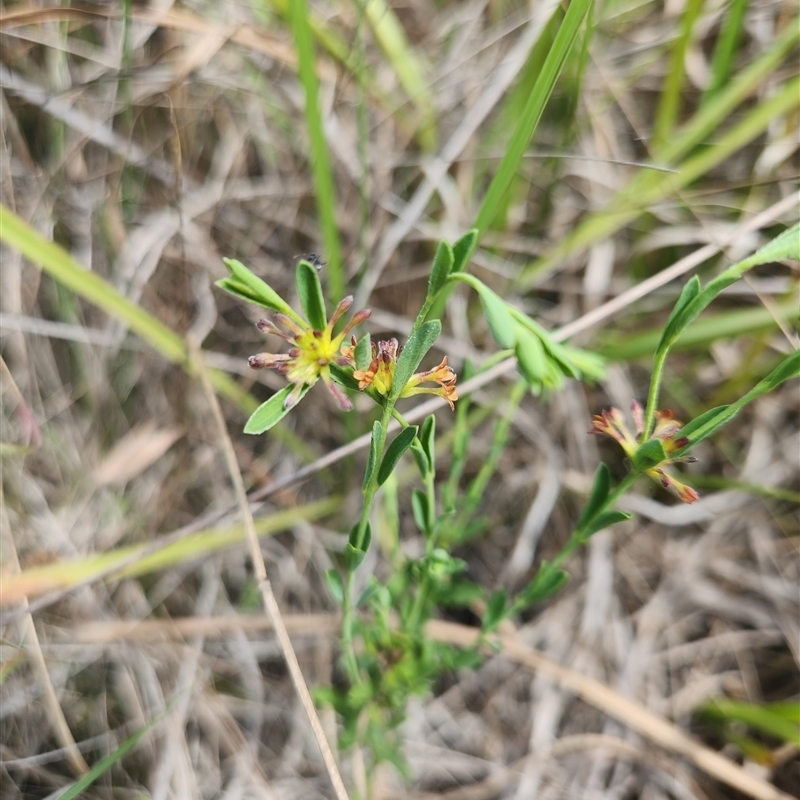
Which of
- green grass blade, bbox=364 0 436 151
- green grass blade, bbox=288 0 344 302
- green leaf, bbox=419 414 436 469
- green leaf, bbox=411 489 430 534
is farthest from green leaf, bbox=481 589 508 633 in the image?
green grass blade, bbox=364 0 436 151

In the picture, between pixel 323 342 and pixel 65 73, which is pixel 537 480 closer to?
pixel 323 342

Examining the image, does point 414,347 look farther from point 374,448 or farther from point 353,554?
point 353,554

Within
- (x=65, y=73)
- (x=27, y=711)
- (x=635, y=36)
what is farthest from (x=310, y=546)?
(x=635, y=36)

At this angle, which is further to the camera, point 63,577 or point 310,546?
point 310,546

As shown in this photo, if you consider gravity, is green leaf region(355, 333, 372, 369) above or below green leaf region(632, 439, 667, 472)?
above

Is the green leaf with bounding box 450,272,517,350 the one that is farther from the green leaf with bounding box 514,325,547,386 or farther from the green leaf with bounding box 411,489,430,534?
the green leaf with bounding box 411,489,430,534

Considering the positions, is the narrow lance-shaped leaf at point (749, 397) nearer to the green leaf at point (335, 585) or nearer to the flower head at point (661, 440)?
the flower head at point (661, 440)

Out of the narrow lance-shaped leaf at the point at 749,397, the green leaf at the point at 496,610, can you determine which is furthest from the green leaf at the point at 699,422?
the green leaf at the point at 496,610
